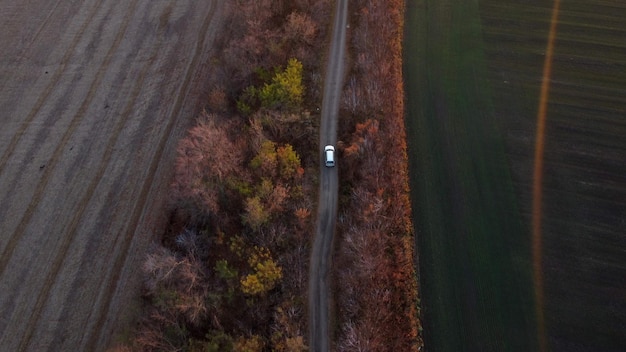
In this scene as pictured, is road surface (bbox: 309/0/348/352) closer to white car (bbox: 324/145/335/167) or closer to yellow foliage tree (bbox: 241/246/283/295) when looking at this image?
white car (bbox: 324/145/335/167)

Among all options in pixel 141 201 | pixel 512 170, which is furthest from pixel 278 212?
pixel 512 170

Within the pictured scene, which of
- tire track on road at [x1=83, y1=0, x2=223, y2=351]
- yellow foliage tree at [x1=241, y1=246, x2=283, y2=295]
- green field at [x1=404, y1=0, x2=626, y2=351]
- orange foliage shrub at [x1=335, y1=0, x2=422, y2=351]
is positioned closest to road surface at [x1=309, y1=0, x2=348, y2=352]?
orange foliage shrub at [x1=335, y1=0, x2=422, y2=351]

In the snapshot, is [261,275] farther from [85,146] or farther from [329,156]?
[85,146]

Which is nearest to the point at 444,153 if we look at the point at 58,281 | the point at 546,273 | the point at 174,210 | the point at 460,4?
the point at 546,273

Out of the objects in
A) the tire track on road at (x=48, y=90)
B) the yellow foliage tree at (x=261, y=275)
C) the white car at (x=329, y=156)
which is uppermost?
the tire track on road at (x=48, y=90)

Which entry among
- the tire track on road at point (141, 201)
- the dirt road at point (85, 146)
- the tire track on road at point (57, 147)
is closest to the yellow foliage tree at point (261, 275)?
the dirt road at point (85, 146)

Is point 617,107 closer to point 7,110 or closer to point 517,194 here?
point 517,194

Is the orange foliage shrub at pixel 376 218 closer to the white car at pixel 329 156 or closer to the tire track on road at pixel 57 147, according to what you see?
the white car at pixel 329 156
